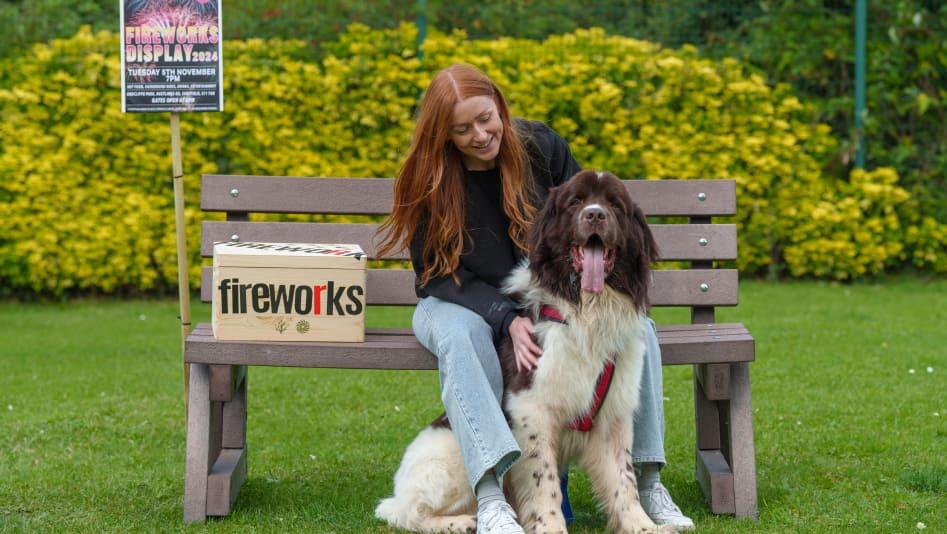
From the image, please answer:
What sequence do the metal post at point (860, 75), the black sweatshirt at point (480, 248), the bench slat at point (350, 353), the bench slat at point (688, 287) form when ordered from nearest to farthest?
the bench slat at point (350, 353) < the black sweatshirt at point (480, 248) < the bench slat at point (688, 287) < the metal post at point (860, 75)

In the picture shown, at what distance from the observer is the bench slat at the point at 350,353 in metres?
4.27

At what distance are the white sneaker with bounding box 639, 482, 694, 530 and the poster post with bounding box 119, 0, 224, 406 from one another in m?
1.93

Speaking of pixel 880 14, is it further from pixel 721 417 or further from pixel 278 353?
pixel 278 353

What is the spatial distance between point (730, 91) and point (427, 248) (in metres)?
6.36

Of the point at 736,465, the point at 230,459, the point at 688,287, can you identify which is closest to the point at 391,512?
the point at 230,459

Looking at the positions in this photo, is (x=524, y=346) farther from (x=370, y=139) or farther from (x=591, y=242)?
(x=370, y=139)

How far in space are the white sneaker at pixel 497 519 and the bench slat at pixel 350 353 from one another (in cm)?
56

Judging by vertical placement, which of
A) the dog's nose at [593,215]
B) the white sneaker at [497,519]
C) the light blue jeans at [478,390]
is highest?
the dog's nose at [593,215]

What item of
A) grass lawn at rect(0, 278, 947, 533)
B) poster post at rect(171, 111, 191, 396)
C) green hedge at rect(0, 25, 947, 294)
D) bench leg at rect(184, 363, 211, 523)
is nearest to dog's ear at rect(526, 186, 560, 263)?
grass lawn at rect(0, 278, 947, 533)

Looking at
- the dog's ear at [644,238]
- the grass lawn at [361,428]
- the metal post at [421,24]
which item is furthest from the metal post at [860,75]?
the dog's ear at [644,238]

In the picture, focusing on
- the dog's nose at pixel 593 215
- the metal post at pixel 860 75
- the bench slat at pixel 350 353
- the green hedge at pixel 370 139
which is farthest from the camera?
the metal post at pixel 860 75

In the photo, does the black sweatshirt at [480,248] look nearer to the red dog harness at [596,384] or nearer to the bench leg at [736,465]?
the red dog harness at [596,384]

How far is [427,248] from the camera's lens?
441 cm

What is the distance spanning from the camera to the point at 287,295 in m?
4.29
